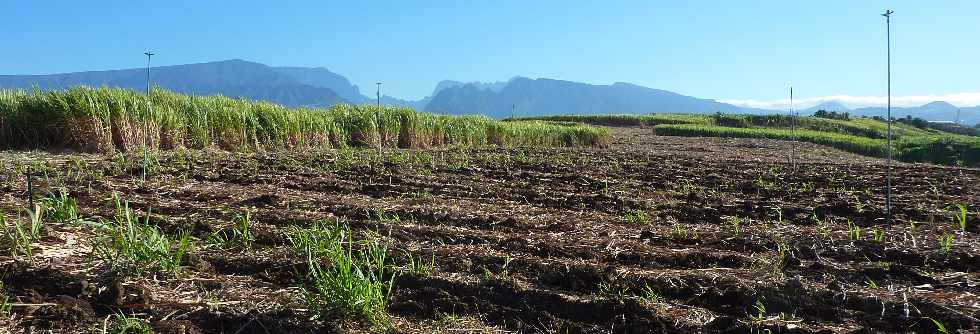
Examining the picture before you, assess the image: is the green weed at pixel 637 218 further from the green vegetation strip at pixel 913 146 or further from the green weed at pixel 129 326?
the green vegetation strip at pixel 913 146

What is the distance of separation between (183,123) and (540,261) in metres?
9.02

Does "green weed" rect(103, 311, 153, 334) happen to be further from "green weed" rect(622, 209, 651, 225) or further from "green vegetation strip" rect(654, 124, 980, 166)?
"green vegetation strip" rect(654, 124, 980, 166)

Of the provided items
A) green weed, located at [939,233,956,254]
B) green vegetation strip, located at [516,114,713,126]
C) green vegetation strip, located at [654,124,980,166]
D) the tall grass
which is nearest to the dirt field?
green weed, located at [939,233,956,254]

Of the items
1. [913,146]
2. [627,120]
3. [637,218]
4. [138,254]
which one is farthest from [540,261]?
[627,120]

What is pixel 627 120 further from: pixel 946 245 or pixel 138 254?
pixel 138 254

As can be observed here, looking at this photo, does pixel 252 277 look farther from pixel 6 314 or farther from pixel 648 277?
pixel 648 277

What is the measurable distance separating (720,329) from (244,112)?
410 inches

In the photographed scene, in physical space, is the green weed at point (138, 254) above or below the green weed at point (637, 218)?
above

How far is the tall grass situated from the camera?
908 cm

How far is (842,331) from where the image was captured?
241 centimetres

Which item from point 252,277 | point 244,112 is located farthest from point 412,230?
point 244,112

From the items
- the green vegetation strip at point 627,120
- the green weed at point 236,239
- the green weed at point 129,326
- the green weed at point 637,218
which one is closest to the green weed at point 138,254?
the green weed at point 236,239

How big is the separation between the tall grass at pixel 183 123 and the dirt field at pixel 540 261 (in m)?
2.69

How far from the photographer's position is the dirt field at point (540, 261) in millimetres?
2486
